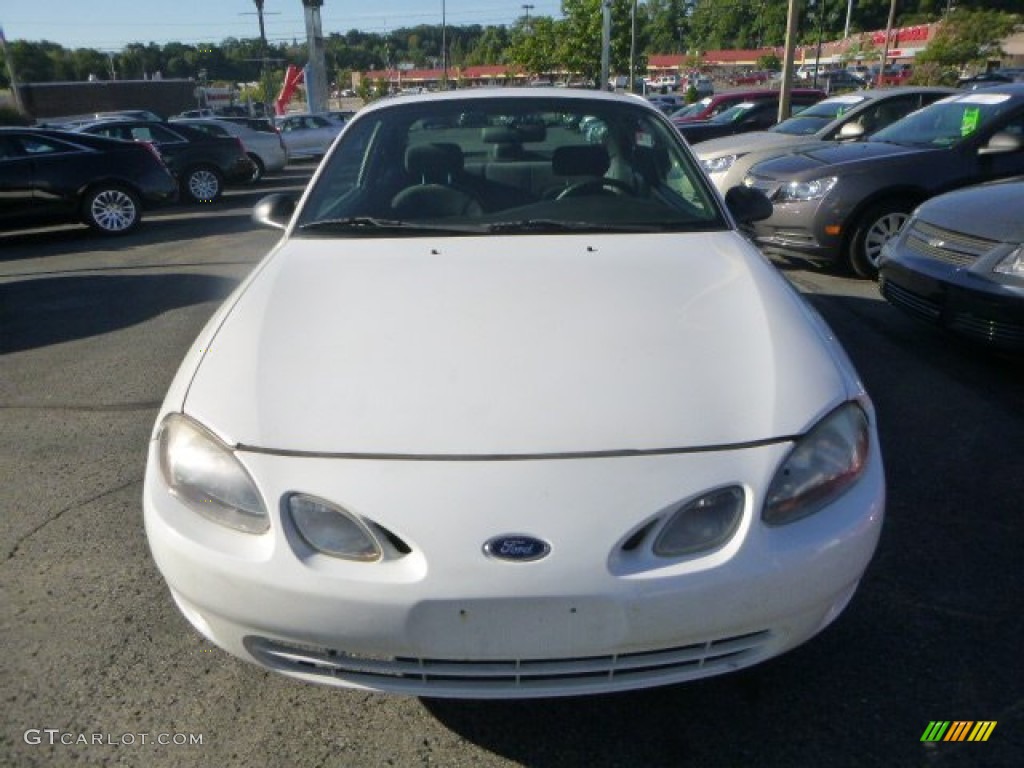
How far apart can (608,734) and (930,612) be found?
44.5 inches

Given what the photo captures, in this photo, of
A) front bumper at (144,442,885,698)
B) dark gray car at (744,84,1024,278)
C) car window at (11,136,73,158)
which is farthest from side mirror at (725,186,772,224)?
car window at (11,136,73,158)

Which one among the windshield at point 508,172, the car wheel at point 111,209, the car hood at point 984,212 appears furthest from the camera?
the car wheel at point 111,209

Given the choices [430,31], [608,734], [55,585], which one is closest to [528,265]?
[608,734]

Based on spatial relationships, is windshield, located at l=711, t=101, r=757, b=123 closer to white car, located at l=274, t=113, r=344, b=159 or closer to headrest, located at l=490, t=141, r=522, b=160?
white car, located at l=274, t=113, r=344, b=159

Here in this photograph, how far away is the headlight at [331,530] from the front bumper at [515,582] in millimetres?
25

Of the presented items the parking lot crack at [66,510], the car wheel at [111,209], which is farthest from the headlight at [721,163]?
the parking lot crack at [66,510]

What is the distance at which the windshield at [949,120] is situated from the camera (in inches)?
261

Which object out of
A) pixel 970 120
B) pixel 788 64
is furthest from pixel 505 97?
pixel 788 64

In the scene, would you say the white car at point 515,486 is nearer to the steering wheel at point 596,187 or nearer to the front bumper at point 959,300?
the steering wheel at point 596,187

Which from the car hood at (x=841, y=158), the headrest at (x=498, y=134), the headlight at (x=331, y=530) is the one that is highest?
the headrest at (x=498, y=134)

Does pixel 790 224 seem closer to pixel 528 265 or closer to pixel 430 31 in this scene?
pixel 528 265

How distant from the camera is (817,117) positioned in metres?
10.9

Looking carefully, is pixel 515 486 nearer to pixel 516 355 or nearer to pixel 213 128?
pixel 516 355

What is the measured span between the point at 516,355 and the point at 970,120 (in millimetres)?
6307
